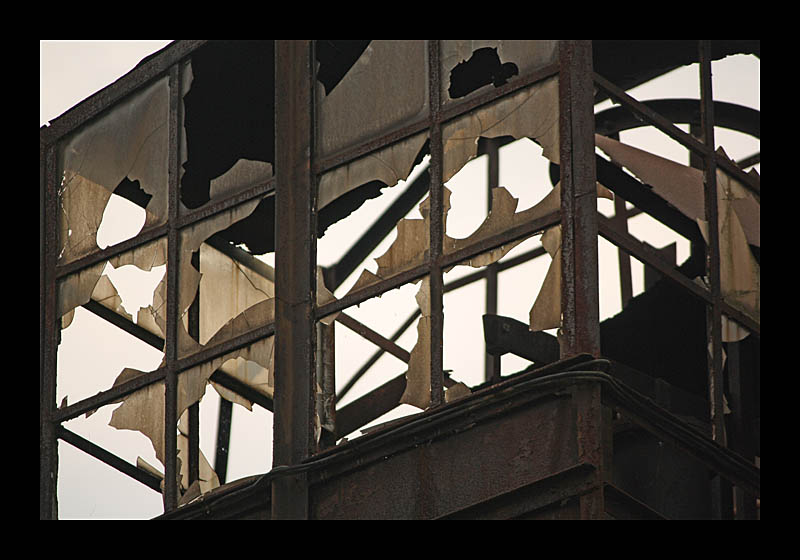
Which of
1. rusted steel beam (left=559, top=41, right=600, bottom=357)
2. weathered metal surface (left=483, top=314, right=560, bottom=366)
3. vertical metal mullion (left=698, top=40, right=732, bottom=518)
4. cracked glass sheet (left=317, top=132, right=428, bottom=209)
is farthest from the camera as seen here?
weathered metal surface (left=483, top=314, right=560, bottom=366)

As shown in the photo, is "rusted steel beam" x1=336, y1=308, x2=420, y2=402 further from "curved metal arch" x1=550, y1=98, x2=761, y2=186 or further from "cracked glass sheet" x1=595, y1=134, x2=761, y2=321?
"cracked glass sheet" x1=595, y1=134, x2=761, y2=321

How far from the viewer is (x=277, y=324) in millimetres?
11531

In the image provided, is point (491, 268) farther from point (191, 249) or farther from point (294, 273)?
point (294, 273)

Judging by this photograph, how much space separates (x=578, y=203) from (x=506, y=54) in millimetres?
1344

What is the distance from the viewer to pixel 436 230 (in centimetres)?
1088

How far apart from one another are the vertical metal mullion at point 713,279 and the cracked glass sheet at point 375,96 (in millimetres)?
2081

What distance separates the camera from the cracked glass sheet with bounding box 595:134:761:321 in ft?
38.2

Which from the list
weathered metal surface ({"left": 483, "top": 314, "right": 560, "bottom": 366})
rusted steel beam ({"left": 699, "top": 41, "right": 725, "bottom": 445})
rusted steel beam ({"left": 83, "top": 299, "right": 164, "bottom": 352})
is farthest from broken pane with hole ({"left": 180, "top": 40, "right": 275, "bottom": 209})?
rusted steel beam ({"left": 699, "top": 41, "right": 725, "bottom": 445})

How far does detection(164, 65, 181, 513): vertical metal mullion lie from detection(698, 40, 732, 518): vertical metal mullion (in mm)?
3823

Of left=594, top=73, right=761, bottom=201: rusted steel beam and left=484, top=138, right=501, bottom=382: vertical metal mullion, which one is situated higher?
left=484, top=138, right=501, bottom=382: vertical metal mullion

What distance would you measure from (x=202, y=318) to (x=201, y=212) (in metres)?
0.81

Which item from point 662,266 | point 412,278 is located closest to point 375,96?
point 412,278

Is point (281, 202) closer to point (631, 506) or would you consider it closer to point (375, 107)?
point (375, 107)

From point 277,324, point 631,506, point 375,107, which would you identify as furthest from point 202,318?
point 631,506
